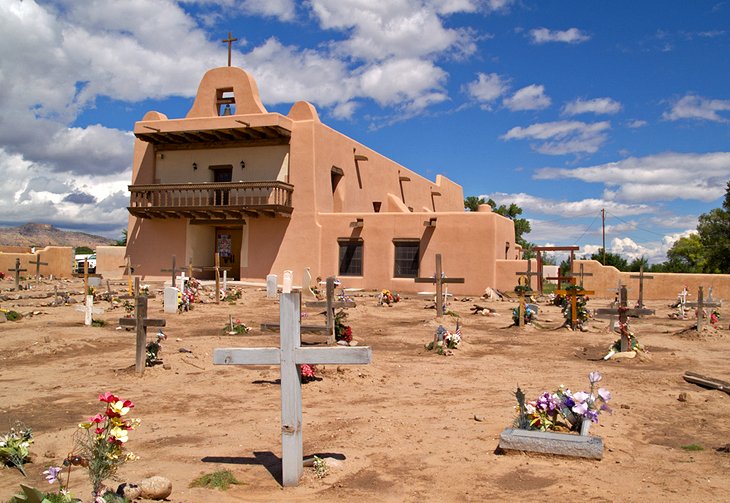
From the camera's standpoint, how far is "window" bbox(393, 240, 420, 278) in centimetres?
2900

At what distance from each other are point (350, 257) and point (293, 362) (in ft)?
79.1

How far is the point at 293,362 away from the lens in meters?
5.48

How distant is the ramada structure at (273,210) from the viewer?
28.5 m

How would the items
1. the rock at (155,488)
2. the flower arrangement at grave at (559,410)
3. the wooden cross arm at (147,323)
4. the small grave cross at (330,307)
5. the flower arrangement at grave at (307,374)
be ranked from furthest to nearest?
the small grave cross at (330,307) < the wooden cross arm at (147,323) < the flower arrangement at grave at (307,374) < the flower arrangement at grave at (559,410) < the rock at (155,488)

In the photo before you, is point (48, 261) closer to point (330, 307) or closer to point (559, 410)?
point (330, 307)

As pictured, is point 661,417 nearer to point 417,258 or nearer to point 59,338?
point 59,338

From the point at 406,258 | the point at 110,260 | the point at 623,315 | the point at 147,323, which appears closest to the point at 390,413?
the point at 147,323

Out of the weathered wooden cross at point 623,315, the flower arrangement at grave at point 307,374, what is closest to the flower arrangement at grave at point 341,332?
the flower arrangement at grave at point 307,374

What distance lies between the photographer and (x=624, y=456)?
19.5ft

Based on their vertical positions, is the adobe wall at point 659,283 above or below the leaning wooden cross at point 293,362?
above

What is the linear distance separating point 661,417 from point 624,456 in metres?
1.96

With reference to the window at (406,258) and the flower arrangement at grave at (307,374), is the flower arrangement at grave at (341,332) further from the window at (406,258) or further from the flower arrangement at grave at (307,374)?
the window at (406,258)

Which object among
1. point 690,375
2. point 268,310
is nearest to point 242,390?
point 690,375

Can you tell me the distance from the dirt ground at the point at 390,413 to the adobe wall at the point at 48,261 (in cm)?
2181
